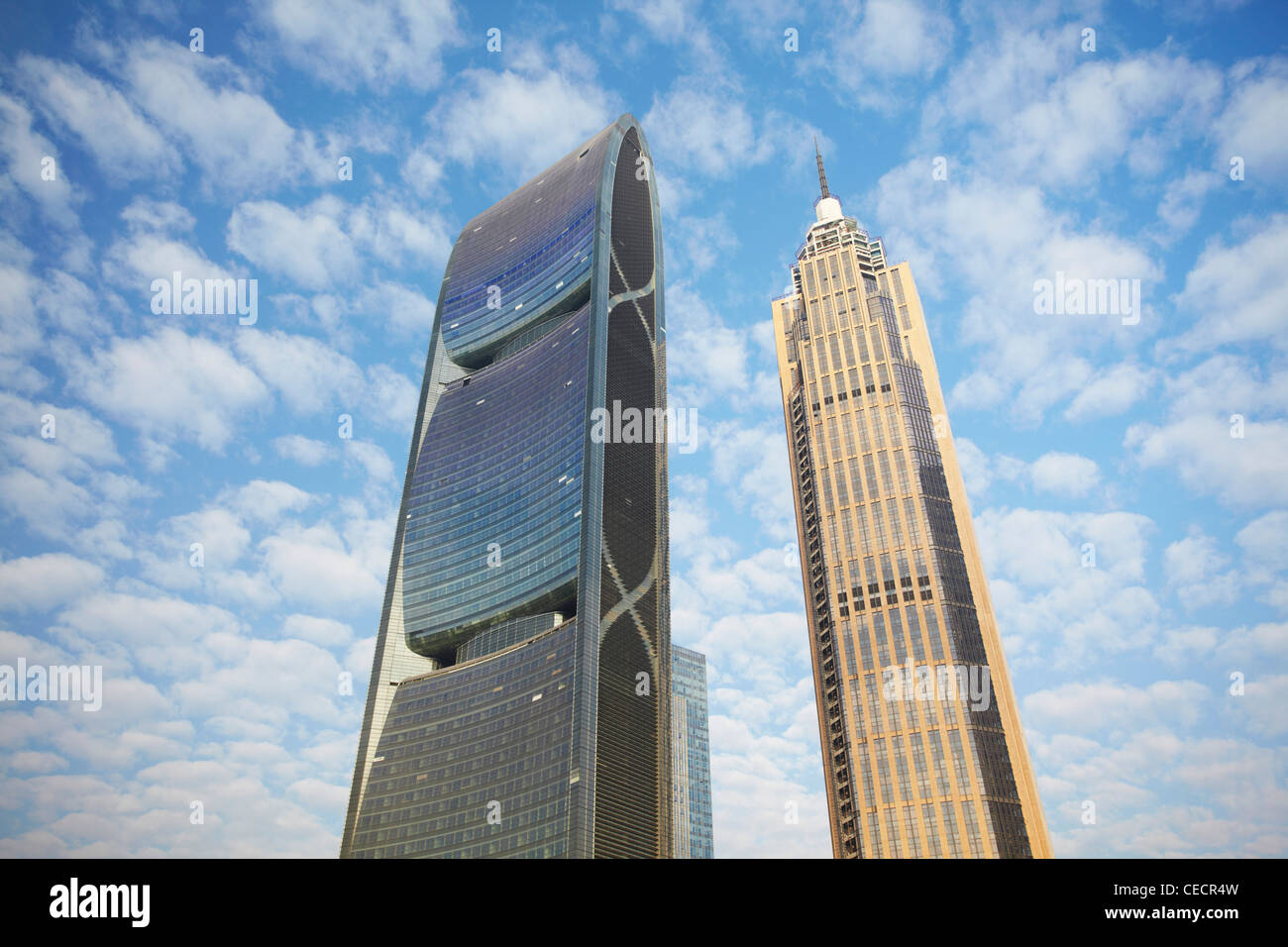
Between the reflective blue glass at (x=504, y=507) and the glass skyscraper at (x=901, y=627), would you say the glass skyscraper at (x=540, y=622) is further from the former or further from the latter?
the glass skyscraper at (x=901, y=627)

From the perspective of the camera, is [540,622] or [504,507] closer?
[540,622]

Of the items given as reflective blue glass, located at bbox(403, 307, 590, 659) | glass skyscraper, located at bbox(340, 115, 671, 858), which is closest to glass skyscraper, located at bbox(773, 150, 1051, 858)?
glass skyscraper, located at bbox(340, 115, 671, 858)

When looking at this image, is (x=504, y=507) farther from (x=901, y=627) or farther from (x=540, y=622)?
(x=901, y=627)

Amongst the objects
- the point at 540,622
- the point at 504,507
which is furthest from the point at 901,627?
the point at 504,507

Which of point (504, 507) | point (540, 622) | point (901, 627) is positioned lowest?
point (901, 627)

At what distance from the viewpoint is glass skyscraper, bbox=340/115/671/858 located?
468 ft

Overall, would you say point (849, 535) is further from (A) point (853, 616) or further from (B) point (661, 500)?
(B) point (661, 500)

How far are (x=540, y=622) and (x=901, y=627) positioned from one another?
213 ft

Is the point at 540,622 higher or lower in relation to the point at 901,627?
higher

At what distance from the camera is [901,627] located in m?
164
